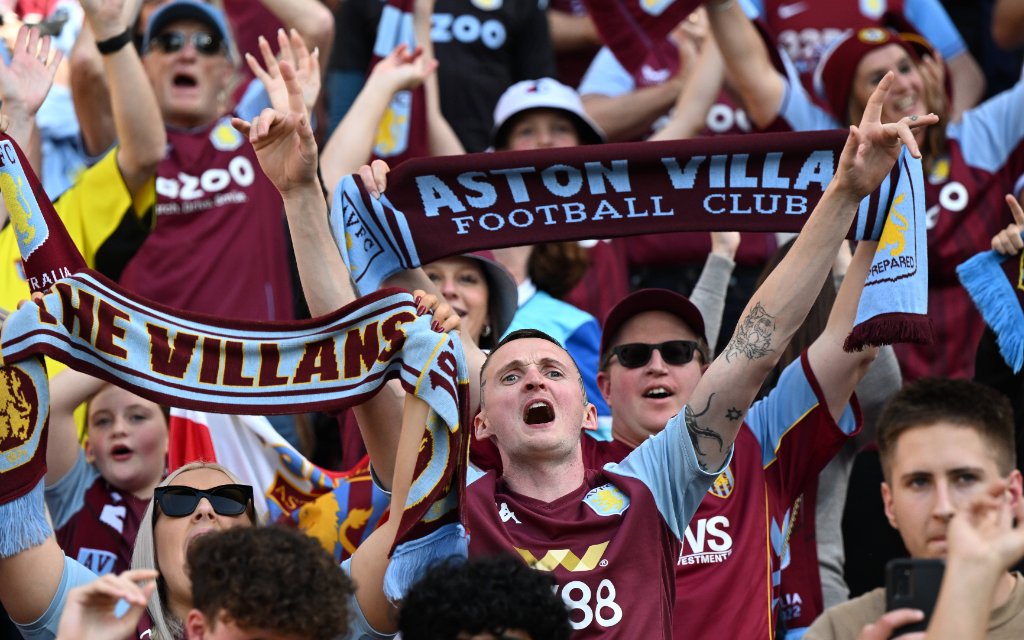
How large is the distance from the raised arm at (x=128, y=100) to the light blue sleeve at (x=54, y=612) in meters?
2.24

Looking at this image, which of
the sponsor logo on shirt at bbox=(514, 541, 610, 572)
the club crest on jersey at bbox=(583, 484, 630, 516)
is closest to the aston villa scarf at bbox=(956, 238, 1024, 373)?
the club crest on jersey at bbox=(583, 484, 630, 516)

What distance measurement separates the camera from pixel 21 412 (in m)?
4.36

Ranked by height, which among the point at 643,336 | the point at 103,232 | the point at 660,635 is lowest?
the point at 660,635

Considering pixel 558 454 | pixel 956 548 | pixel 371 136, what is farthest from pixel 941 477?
pixel 371 136

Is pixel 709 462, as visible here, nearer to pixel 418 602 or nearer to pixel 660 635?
pixel 660 635

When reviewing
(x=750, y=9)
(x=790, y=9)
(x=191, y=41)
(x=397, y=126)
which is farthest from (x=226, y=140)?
(x=790, y=9)

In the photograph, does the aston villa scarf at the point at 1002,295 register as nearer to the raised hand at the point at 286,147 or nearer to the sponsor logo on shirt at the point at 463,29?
the raised hand at the point at 286,147

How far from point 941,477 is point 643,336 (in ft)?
5.32

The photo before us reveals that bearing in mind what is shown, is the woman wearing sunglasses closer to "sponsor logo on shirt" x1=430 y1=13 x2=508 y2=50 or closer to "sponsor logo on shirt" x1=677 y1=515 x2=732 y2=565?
"sponsor logo on shirt" x1=677 y1=515 x2=732 y2=565

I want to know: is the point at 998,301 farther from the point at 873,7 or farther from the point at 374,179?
the point at 873,7

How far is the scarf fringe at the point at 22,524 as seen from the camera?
4262mm

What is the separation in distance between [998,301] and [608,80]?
3.25 m

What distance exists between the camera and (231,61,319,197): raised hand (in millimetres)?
4910

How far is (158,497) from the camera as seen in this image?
15.8 feet
